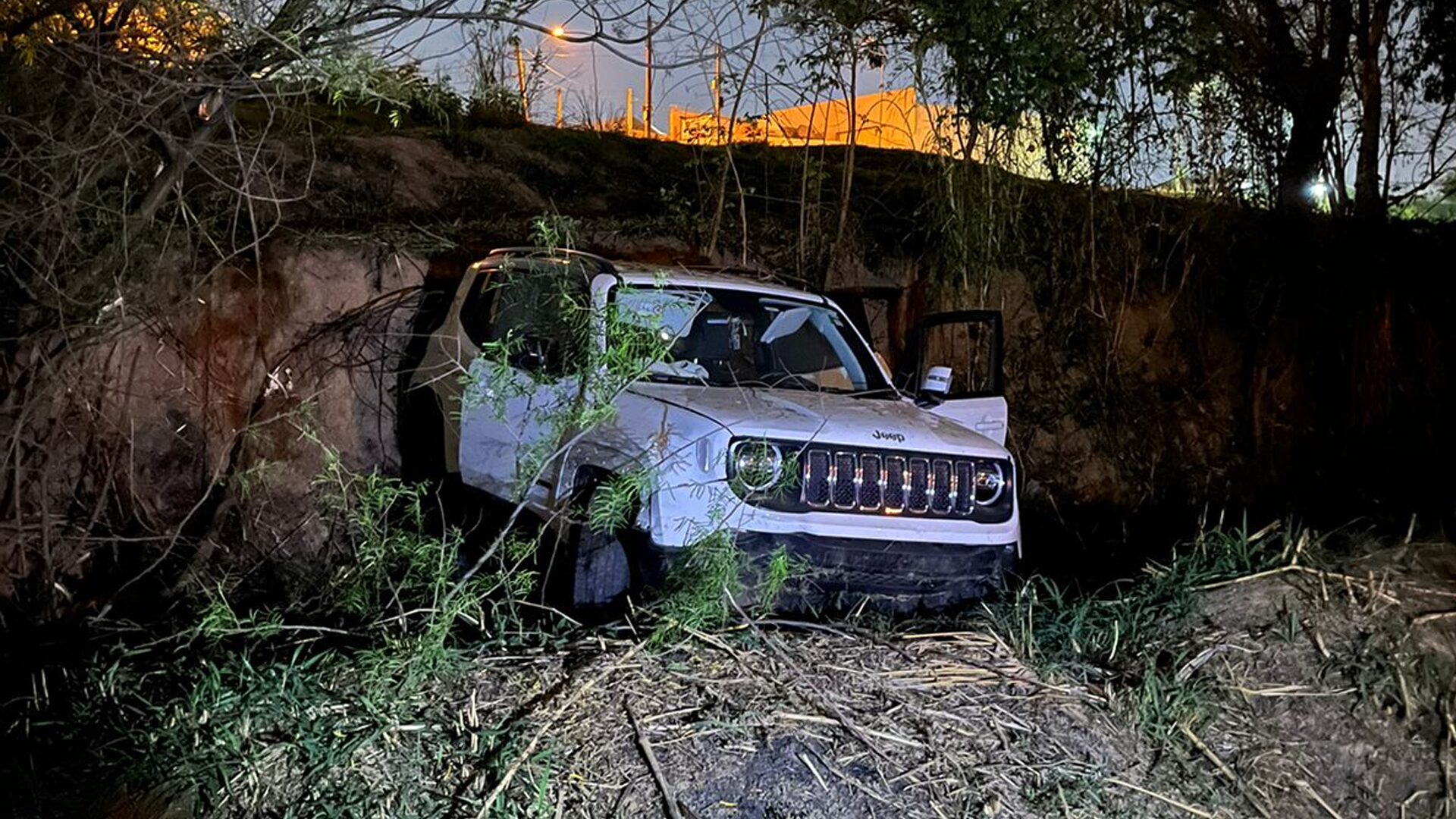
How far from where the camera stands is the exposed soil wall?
270 inches

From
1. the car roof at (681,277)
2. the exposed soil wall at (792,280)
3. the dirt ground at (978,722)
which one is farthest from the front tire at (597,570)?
the exposed soil wall at (792,280)

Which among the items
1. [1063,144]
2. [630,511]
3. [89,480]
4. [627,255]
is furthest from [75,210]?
[1063,144]

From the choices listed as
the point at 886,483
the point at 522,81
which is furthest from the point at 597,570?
the point at 522,81

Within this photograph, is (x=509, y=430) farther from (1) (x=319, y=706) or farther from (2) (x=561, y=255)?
(1) (x=319, y=706)

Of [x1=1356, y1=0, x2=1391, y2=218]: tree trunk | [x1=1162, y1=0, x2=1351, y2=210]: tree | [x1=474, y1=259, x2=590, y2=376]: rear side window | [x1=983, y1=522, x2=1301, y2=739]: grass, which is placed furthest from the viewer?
[x1=1356, y1=0, x2=1391, y2=218]: tree trunk

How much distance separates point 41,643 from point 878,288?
20.2 feet

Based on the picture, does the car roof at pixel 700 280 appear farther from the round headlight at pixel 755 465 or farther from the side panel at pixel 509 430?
the round headlight at pixel 755 465

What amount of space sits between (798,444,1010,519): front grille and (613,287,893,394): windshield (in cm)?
65

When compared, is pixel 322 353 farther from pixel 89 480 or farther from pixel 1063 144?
pixel 1063 144

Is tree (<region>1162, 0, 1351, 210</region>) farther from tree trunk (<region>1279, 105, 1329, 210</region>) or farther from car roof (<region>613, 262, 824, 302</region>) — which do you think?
car roof (<region>613, 262, 824, 302</region>)

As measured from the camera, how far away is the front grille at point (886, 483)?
5.03 metres

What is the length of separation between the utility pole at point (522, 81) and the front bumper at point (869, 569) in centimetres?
278

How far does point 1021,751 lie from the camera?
4.07 metres

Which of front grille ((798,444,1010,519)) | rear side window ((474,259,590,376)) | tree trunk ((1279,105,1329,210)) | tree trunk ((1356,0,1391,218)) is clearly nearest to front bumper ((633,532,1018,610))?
front grille ((798,444,1010,519))
